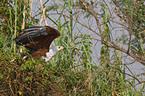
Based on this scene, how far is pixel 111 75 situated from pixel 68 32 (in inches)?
42.8

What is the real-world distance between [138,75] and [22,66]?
1.62 meters

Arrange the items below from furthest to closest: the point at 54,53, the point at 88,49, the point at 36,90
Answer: the point at 54,53, the point at 88,49, the point at 36,90

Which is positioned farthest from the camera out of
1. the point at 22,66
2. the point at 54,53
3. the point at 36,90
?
the point at 54,53

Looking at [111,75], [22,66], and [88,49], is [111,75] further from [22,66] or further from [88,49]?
[22,66]

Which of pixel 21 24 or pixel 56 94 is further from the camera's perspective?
pixel 21 24

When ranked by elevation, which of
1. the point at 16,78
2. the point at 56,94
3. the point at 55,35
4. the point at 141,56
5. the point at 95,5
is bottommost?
the point at 56,94

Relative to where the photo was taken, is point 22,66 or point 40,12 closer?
point 22,66

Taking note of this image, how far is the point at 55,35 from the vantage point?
4324 millimetres

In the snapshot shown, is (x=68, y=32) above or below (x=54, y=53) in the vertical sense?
above

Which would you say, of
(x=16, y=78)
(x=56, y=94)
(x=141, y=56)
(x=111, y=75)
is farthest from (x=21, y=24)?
(x=141, y=56)

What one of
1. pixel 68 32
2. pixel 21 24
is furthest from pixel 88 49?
pixel 21 24

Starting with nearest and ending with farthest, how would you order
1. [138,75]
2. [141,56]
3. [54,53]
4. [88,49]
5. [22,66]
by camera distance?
1. [138,75]
2. [141,56]
3. [22,66]
4. [88,49]
5. [54,53]

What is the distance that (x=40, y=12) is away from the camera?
15.0 feet

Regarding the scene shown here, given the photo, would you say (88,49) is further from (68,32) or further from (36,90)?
(36,90)
